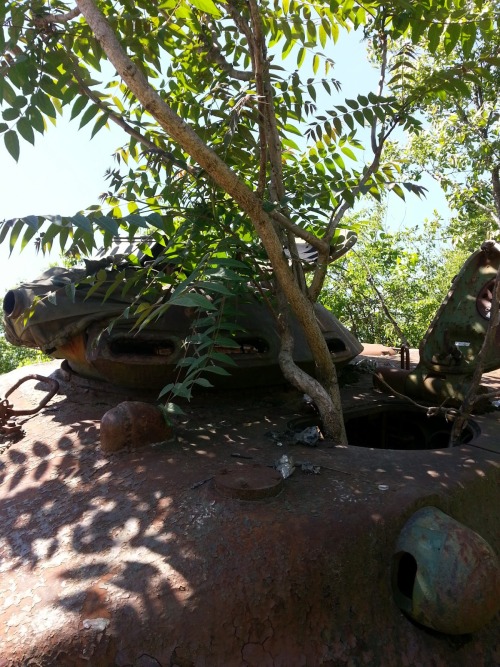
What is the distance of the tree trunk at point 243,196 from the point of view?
11.6 ft

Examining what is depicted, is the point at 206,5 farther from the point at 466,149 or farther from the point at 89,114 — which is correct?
the point at 466,149

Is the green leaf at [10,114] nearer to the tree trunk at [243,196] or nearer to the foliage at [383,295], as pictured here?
the tree trunk at [243,196]

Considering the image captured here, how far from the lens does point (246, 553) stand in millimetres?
2535

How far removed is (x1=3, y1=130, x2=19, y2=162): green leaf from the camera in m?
3.75

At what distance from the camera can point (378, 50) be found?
18.1ft

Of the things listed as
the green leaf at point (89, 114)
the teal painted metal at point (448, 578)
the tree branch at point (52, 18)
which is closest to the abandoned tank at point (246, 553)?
the teal painted metal at point (448, 578)

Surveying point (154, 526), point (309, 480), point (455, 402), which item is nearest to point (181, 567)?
point (154, 526)

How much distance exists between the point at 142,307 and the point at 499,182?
10.6m

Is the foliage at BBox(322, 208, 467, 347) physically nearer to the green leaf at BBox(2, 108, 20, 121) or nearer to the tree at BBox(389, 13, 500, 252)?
the tree at BBox(389, 13, 500, 252)

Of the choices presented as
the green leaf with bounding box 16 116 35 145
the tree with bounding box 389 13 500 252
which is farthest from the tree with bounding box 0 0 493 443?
the tree with bounding box 389 13 500 252

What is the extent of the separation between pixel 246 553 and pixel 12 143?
2.71 m

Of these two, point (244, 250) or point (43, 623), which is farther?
point (244, 250)

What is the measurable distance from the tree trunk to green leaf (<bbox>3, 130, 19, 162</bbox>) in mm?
742

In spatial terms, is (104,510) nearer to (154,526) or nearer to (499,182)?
(154,526)
